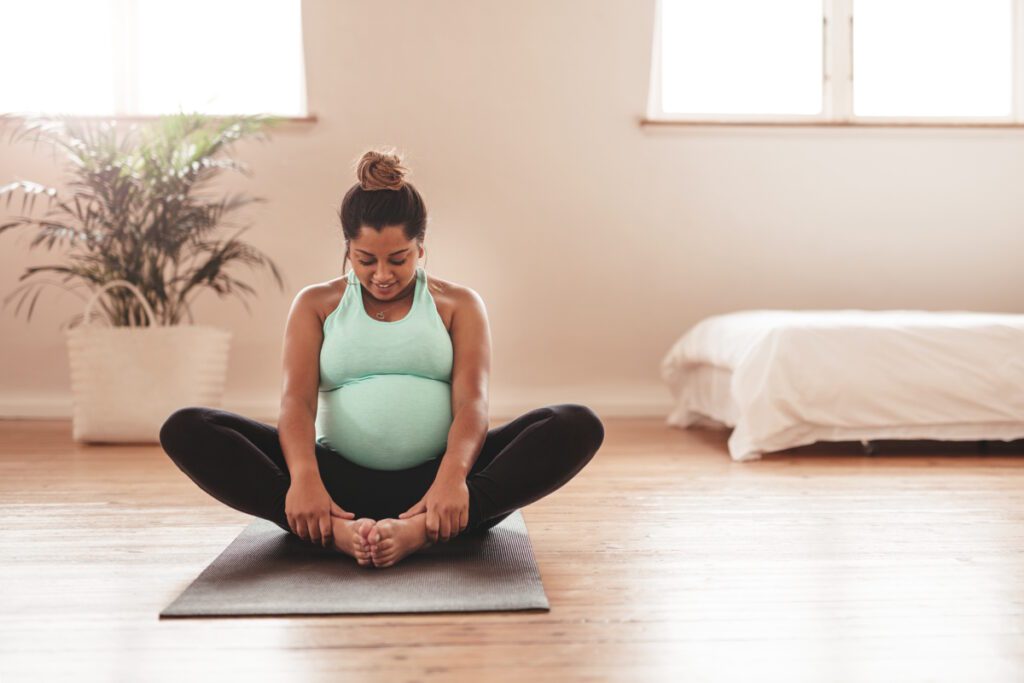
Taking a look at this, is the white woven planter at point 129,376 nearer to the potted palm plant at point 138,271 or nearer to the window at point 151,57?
the potted palm plant at point 138,271

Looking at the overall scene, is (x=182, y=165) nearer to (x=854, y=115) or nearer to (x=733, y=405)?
(x=733, y=405)

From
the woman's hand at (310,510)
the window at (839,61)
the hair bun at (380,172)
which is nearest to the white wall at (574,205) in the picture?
the window at (839,61)

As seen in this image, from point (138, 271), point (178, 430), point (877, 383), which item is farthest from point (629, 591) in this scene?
point (138, 271)

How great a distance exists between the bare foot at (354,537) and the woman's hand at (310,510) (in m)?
0.01

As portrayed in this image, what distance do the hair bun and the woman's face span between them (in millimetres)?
88

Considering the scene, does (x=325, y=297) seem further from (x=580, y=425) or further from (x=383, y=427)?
(x=580, y=425)

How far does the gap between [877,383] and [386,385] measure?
6.02 ft

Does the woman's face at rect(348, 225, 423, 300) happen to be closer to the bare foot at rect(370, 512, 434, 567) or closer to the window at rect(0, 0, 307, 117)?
the bare foot at rect(370, 512, 434, 567)

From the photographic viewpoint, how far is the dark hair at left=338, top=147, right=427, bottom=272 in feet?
5.74

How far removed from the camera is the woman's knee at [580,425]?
5.74 feet

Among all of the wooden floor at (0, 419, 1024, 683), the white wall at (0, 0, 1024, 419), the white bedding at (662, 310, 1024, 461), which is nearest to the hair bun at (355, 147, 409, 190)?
the wooden floor at (0, 419, 1024, 683)

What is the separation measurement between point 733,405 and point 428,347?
5.76ft

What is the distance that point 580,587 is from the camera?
5.23 ft

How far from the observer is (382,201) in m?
1.75
